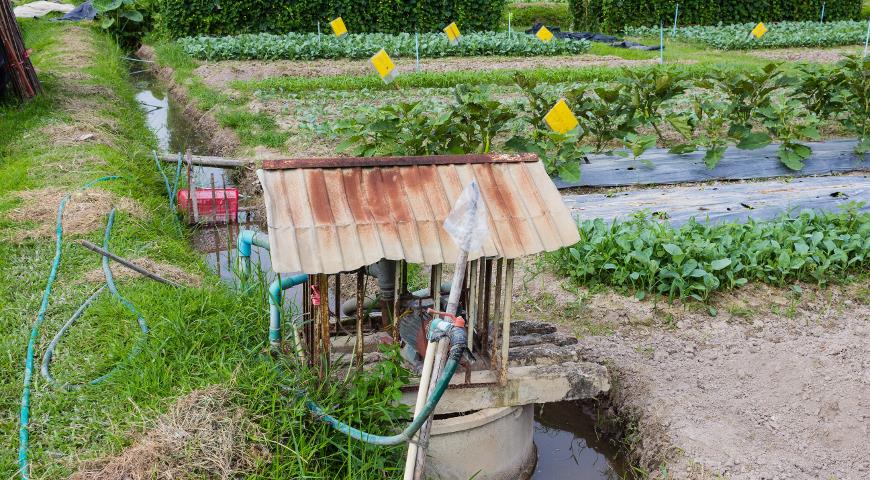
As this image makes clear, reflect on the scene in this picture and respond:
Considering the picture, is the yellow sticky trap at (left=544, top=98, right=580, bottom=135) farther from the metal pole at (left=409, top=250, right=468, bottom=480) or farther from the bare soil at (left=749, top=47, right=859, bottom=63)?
the bare soil at (left=749, top=47, right=859, bottom=63)

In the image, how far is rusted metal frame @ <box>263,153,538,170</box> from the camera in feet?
10.9

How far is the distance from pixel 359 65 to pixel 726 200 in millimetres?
9491

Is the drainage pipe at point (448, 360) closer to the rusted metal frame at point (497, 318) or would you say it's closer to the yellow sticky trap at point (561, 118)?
the rusted metal frame at point (497, 318)

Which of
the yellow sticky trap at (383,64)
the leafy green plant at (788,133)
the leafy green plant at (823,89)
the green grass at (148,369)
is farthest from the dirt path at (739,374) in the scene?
the yellow sticky trap at (383,64)

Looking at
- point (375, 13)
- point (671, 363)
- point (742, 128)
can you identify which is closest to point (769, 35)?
point (375, 13)

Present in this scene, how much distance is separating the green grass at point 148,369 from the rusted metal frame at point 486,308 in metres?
0.63

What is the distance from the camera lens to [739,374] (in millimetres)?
4441

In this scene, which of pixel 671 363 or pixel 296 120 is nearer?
pixel 671 363

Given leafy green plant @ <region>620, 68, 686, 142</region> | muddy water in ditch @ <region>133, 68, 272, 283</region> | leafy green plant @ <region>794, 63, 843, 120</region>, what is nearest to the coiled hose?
muddy water in ditch @ <region>133, 68, 272, 283</region>

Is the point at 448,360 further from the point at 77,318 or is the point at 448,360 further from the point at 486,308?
the point at 77,318

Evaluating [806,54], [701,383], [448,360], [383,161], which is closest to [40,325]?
[383,161]

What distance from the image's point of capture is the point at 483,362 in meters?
3.92

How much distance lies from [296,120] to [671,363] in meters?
6.56

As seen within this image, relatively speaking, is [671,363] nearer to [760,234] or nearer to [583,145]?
[760,234]
